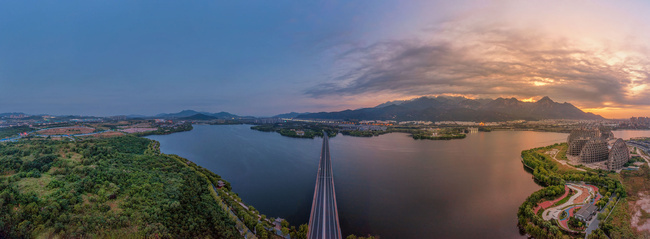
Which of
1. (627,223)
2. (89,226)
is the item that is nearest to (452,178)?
(627,223)

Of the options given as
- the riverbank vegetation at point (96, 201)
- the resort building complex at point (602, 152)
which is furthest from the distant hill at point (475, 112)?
the riverbank vegetation at point (96, 201)

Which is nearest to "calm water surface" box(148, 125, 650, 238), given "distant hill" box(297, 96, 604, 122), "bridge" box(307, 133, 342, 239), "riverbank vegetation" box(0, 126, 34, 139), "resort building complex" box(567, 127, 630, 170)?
"bridge" box(307, 133, 342, 239)

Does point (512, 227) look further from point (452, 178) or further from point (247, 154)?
point (247, 154)

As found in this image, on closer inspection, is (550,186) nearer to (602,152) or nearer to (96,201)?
(602,152)

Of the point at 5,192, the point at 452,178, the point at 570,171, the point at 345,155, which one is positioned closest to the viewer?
the point at 5,192

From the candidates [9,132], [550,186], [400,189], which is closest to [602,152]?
[550,186]

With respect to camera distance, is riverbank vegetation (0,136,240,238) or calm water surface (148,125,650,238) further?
calm water surface (148,125,650,238)

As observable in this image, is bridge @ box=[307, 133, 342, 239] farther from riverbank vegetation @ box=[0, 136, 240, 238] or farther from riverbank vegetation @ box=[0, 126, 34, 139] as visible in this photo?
riverbank vegetation @ box=[0, 126, 34, 139]

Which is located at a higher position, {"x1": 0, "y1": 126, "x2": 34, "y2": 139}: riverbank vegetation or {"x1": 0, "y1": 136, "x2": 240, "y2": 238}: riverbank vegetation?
{"x1": 0, "y1": 126, "x2": 34, "y2": 139}: riverbank vegetation
